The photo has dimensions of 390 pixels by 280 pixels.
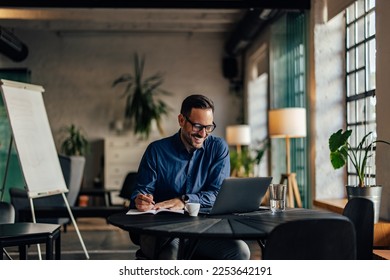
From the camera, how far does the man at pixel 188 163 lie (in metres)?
2.99

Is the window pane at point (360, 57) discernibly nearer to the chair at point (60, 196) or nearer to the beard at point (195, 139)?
the beard at point (195, 139)

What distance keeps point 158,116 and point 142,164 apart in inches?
287

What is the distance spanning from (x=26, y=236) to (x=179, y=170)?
94cm

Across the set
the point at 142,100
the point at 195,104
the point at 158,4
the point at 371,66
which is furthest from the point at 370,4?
the point at 142,100

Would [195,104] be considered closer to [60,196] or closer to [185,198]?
[185,198]

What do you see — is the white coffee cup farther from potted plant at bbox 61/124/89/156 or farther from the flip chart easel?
potted plant at bbox 61/124/89/156

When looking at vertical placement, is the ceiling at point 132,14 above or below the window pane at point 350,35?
above

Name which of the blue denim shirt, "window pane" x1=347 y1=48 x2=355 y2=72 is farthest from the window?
the blue denim shirt

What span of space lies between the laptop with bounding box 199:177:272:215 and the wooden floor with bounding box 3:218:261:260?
7.11 ft

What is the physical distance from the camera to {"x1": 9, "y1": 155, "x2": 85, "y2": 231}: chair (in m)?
6.52

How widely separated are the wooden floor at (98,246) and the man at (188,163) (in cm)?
194

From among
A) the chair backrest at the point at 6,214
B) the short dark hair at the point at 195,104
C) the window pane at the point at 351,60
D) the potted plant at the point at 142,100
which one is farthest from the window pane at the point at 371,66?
the potted plant at the point at 142,100

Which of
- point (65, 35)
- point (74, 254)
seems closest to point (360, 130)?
point (74, 254)
